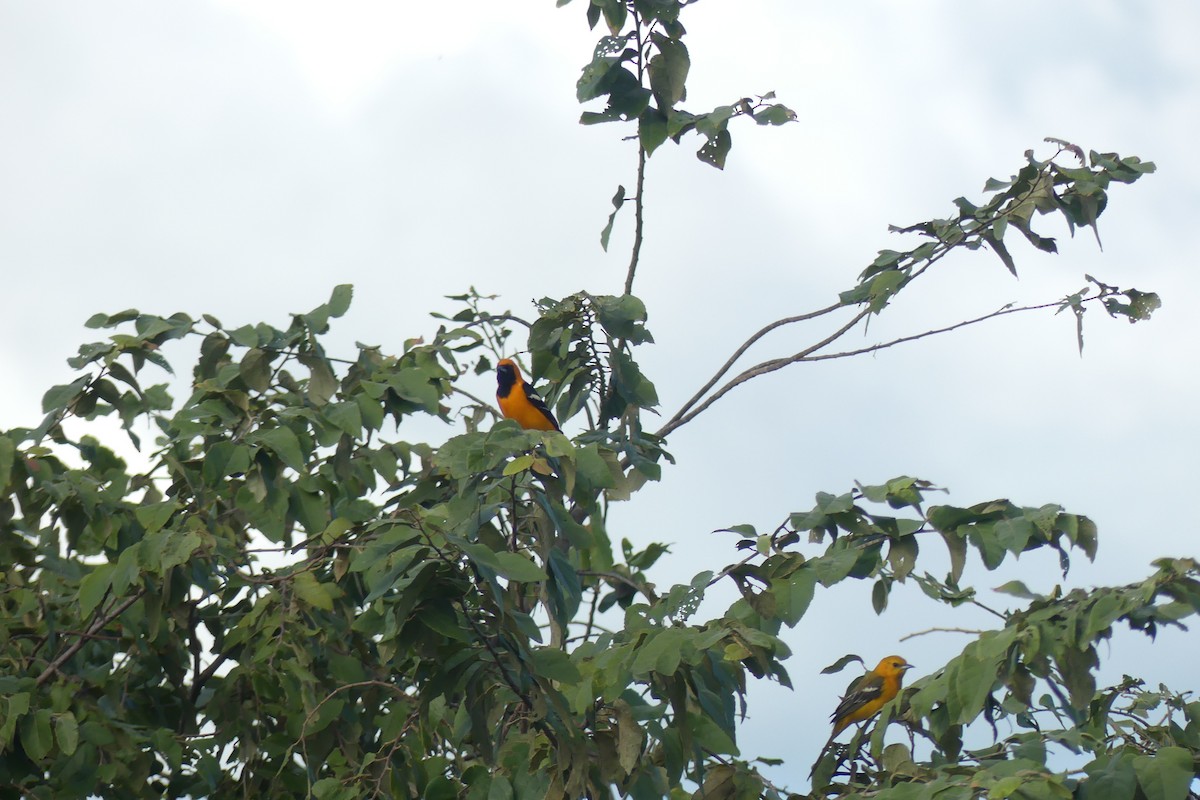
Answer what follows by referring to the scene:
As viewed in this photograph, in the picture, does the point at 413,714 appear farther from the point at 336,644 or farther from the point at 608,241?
the point at 608,241

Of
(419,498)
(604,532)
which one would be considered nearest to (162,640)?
(419,498)

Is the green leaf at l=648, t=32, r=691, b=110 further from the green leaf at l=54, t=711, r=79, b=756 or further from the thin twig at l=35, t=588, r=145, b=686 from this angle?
the green leaf at l=54, t=711, r=79, b=756

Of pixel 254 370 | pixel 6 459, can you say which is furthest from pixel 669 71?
pixel 6 459

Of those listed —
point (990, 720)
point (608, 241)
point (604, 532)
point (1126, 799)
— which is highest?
point (608, 241)

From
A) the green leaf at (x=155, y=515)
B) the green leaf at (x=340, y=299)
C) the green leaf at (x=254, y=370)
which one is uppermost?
the green leaf at (x=340, y=299)

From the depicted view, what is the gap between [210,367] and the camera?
15.3 ft

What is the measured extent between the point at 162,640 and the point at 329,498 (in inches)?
30.9

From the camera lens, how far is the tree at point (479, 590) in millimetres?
3074

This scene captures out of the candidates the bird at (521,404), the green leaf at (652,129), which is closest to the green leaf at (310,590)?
the green leaf at (652,129)

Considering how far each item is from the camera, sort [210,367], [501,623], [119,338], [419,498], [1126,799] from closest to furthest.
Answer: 1. [1126,799]
2. [501,623]
3. [419,498]
4. [119,338]
5. [210,367]

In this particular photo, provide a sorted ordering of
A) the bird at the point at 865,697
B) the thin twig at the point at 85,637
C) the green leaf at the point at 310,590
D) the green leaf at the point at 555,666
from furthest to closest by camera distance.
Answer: the bird at the point at 865,697 → the thin twig at the point at 85,637 → the green leaf at the point at 310,590 → the green leaf at the point at 555,666

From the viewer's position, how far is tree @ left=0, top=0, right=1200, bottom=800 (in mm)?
3074

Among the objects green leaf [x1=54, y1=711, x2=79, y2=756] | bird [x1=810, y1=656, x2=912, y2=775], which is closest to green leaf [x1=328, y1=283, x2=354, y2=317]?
green leaf [x1=54, y1=711, x2=79, y2=756]

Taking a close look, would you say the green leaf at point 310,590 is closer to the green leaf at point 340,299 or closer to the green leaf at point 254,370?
the green leaf at point 254,370
